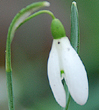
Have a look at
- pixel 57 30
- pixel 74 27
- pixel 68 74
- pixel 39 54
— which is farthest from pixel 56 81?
pixel 39 54

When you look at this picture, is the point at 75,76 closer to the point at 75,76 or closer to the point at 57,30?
the point at 75,76

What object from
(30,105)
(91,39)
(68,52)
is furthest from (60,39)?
(91,39)

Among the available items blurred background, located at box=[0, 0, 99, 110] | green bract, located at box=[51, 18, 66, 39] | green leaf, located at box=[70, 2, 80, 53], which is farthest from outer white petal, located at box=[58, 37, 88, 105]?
blurred background, located at box=[0, 0, 99, 110]

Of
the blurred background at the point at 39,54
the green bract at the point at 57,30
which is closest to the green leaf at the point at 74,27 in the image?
the green bract at the point at 57,30

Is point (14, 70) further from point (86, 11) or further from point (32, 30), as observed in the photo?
point (86, 11)

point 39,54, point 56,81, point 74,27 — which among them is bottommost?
point 39,54
